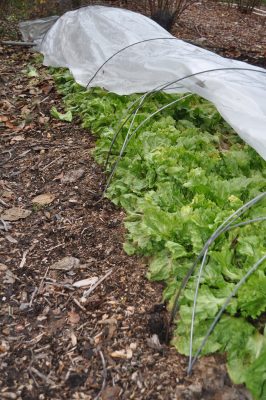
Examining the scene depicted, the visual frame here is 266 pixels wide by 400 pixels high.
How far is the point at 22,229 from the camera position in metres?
3.02

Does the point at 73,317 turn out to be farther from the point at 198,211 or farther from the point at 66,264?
the point at 198,211

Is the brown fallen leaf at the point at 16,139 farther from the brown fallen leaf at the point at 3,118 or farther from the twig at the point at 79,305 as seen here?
the twig at the point at 79,305

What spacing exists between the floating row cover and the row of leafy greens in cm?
27

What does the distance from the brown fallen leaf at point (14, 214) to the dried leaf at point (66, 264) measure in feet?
1.97

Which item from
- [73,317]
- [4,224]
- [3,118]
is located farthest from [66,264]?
[3,118]

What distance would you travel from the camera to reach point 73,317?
235cm

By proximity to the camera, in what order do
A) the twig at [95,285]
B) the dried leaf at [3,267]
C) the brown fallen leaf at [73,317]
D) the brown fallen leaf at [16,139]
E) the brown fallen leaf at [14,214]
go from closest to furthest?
the brown fallen leaf at [73,317]
the twig at [95,285]
the dried leaf at [3,267]
the brown fallen leaf at [14,214]
the brown fallen leaf at [16,139]

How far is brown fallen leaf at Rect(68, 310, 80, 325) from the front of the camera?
7.62ft

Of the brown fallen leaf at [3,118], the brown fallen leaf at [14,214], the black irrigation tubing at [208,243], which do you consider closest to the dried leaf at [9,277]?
the brown fallen leaf at [14,214]

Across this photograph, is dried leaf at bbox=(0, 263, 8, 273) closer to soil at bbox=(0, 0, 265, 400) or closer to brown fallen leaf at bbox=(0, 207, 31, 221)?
soil at bbox=(0, 0, 265, 400)

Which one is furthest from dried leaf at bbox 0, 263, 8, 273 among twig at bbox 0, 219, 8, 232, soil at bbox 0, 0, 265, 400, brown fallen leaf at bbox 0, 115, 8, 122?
brown fallen leaf at bbox 0, 115, 8, 122

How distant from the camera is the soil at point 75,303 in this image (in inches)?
78.5

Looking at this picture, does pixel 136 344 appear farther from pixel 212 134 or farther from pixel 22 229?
pixel 212 134

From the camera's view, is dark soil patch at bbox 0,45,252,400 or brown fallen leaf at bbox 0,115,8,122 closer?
dark soil patch at bbox 0,45,252,400
